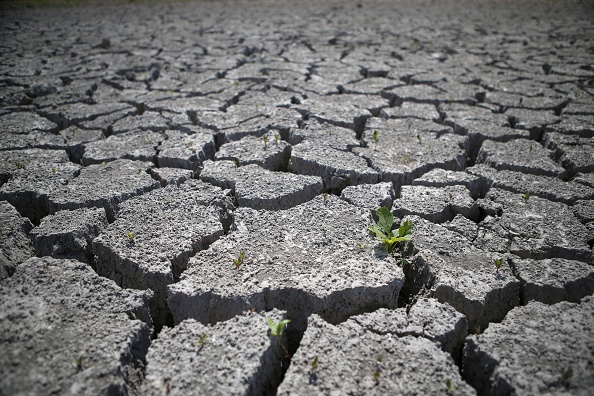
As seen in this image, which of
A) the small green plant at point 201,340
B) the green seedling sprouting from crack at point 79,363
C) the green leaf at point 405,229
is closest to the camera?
the green seedling sprouting from crack at point 79,363

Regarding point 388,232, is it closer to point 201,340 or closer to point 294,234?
point 294,234

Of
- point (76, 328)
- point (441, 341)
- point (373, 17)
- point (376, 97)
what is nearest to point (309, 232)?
point (441, 341)

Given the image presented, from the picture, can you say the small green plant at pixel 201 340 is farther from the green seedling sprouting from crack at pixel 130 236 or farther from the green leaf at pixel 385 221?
the green leaf at pixel 385 221

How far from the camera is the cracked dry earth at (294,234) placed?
1.11 meters

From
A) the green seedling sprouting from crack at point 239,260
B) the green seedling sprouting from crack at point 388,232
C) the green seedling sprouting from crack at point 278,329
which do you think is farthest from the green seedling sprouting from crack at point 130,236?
the green seedling sprouting from crack at point 388,232

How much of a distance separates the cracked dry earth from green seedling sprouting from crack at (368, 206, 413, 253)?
0.15ft

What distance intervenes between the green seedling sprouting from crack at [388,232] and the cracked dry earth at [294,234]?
47mm

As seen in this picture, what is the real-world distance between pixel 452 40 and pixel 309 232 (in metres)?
5.44

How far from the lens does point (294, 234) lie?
5.37 ft

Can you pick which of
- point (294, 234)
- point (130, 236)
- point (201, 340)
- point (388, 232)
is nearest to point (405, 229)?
point (388, 232)

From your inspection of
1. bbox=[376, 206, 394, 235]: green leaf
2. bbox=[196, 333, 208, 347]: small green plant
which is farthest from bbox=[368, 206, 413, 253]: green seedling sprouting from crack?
bbox=[196, 333, 208, 347]: small green plant

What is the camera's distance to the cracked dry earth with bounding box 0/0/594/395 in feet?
3.66

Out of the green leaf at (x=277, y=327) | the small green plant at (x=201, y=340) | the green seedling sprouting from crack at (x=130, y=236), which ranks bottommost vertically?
the small green plant at (x=201, y=340)

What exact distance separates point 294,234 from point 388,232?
374 mm
